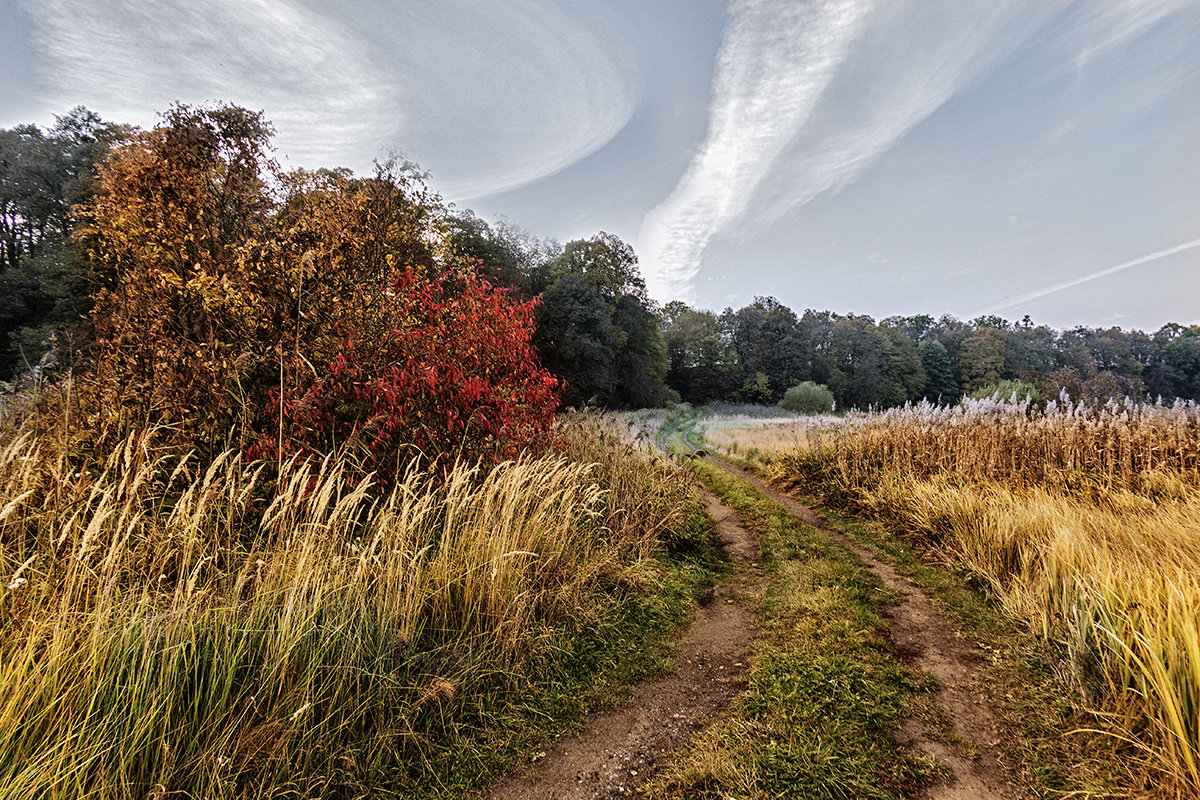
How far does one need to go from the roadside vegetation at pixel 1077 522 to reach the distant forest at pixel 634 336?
3.83 m

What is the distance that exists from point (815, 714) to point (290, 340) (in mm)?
5113

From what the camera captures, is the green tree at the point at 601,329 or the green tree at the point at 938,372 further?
the green tree at the point at 938,372

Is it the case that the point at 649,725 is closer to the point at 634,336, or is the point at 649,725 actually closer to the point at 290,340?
the point at 290,340

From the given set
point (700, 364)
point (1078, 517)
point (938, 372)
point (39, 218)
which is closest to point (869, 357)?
point (938, 372)

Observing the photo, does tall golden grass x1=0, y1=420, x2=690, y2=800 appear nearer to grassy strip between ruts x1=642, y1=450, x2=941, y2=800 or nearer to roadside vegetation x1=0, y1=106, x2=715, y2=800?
roadside vegetation x1=0, y1=106, x2=715, y2=800

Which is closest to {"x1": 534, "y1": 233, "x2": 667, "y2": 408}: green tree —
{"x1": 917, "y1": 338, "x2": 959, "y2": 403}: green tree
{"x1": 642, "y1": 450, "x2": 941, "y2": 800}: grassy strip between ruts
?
{"x1": 642, "y1": 450, "x2": 941, "y2": 800}: grassy strip between ruts

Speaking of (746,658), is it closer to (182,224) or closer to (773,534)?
(773,534)

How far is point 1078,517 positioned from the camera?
436 centimetres

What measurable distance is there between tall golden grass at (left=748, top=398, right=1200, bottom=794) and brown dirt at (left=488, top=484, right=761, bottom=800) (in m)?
2.06

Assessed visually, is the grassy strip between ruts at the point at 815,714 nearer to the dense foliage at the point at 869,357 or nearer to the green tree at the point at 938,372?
the dense foliage at the point at 869,357

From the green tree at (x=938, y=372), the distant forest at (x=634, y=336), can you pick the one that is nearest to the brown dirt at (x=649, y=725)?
the distant forest at (x=634, y=336)

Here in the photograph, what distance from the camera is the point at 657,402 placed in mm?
40531

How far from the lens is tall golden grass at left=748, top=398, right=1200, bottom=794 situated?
2.25 m

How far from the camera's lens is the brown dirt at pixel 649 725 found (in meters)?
2.21
